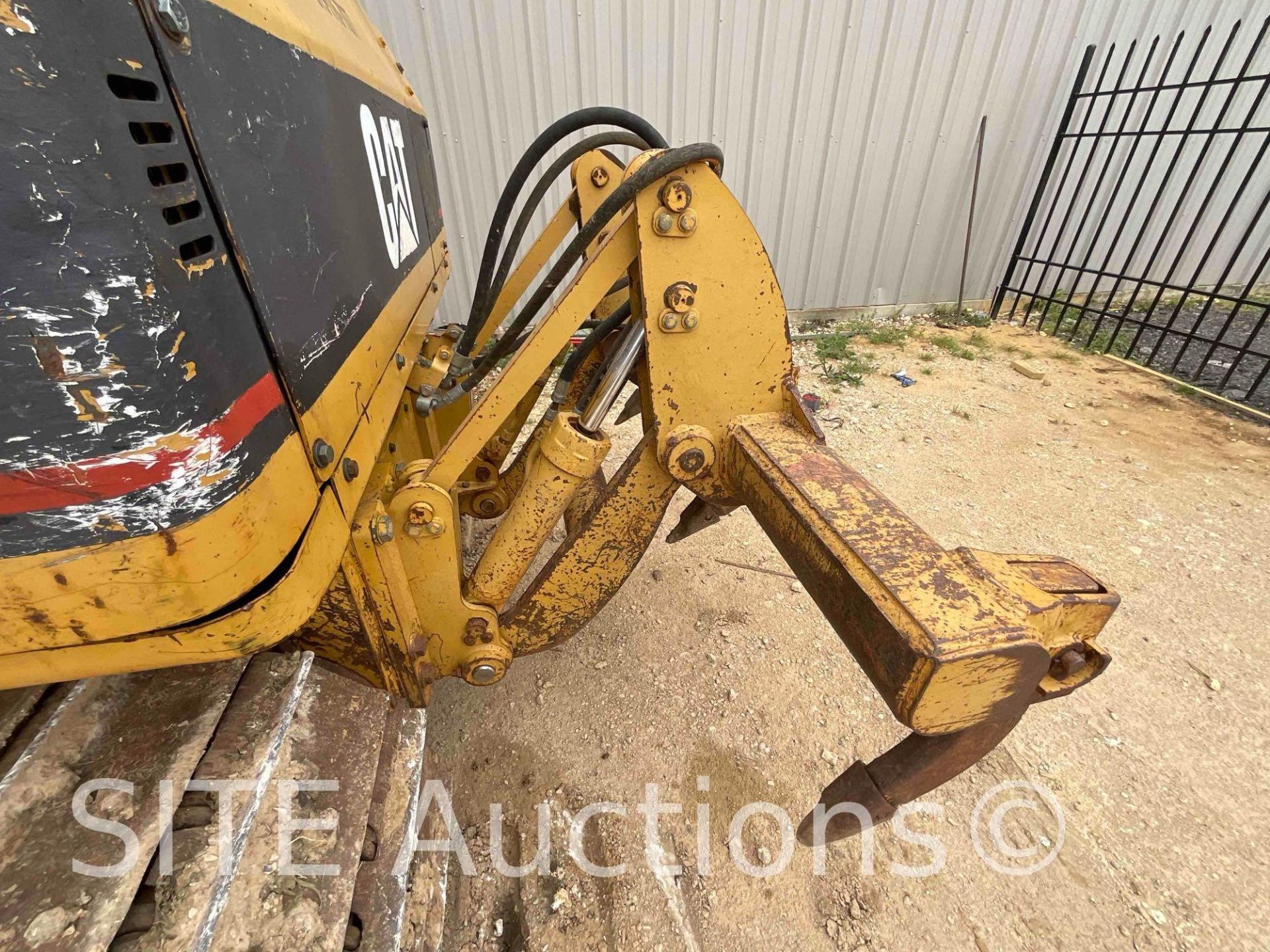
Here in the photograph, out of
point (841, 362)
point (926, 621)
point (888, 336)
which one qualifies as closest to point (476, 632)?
point (926, 621)

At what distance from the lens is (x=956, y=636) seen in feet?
2.58

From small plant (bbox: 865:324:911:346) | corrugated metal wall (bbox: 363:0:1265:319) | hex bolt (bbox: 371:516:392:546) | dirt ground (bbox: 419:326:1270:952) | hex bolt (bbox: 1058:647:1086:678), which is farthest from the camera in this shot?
small plant (bbox: 865:324:911:346)

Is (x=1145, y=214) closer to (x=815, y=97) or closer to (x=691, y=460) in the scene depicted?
(x=815, y=97)

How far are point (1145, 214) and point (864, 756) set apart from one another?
7442mm

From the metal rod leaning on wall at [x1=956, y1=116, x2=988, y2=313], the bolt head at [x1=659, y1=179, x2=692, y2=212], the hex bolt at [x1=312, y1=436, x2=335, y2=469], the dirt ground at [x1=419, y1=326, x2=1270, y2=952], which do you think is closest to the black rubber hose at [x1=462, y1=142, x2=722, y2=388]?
the bolt head at [x1=659, y1=179, x2=692, y2=212]

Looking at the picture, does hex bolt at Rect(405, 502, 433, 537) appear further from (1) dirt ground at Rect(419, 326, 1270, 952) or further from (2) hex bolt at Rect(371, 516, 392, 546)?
(1) dirt ground at Rect(419, 326, 1270, 952)

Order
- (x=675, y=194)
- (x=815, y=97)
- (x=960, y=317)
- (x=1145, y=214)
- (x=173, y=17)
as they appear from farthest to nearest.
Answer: (x=1145, y=214) → (x=960, y=317) → (x=815, y=97) → (x=675, y=194) → (x=173, y=17)

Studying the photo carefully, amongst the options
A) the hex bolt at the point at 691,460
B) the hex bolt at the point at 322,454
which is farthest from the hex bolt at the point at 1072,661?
the hex bolt at the point at 322,454

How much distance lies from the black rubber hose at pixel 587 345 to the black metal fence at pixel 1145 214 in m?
5.33

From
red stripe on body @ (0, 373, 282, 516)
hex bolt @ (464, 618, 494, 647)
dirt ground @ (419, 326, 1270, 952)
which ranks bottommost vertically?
dirt ground @ (419, 326, 1270, 952)

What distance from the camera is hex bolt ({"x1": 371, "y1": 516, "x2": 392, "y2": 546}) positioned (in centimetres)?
124

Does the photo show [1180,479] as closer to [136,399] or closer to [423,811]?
[423,811]

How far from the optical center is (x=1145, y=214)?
6.25 m

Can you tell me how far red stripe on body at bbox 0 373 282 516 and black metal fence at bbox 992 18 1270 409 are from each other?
6.24 meters
